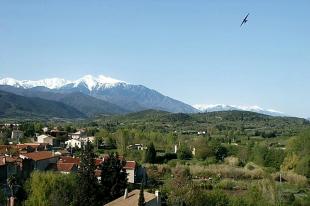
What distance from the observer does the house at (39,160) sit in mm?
57931

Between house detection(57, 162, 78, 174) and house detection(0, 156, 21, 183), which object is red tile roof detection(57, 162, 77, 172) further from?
house detection(0, 156, 21, 183)

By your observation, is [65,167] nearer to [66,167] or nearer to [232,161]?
[66,167]

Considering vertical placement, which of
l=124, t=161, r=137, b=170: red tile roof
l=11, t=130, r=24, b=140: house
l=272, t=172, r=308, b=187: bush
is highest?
l=11, t=130, r=24, b=140: house

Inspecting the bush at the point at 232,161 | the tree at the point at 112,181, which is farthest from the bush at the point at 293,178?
the tree at the point at 112,181

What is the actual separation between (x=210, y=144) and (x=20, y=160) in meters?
51.5

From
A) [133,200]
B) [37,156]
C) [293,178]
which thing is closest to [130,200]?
[133,200]

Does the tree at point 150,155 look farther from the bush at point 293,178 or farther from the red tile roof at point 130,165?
the bush at point 293,178

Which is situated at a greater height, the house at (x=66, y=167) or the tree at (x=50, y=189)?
the house at (x=66, y=167)

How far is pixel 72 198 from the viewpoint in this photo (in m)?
41.4

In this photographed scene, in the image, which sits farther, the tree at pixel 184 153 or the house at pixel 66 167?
the tree at pixel 184 153

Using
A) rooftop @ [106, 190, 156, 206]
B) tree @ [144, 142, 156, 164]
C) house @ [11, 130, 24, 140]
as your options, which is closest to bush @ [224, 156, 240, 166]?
tree @ [144, 142, 156, 164]

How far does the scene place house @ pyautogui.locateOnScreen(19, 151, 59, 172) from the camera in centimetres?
5793

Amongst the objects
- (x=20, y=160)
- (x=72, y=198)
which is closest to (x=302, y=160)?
(x=20, y=160)

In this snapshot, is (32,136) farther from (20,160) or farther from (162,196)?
(162,196)
